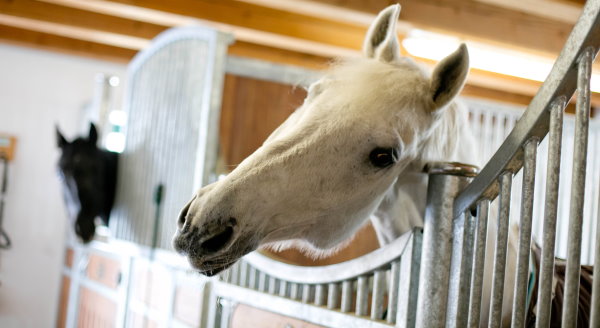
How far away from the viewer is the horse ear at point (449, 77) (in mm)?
1059

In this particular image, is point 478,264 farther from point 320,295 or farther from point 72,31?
point 72,31

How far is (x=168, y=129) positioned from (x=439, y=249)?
173 centimetres

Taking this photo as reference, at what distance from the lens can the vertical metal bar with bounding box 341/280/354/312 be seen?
1.18 metres

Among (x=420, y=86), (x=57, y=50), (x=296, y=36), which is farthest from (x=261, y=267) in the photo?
(x=57, y=50)

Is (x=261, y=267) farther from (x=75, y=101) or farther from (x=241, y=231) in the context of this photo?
(x=75, y=101)

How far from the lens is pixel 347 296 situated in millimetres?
1183

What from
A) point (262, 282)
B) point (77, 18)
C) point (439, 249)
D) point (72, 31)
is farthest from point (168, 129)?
point (72, 31)

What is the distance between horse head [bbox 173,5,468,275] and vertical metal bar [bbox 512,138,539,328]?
247mm

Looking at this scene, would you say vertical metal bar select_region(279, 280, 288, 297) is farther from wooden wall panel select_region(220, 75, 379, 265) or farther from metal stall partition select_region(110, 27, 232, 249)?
wooden wall panel select_region(220, 75, 379, 265)

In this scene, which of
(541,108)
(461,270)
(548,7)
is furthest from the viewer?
(548,7)

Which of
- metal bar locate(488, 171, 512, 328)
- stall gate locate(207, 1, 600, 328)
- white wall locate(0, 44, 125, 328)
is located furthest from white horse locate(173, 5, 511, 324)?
white wall locate(0, 44, 125, 328)

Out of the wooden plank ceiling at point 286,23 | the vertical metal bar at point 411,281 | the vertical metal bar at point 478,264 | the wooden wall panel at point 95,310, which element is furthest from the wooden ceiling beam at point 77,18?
the vertical metal bar at point 478,264

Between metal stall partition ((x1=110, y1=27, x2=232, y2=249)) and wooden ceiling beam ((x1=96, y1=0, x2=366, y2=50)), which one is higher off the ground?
wooden ceiling beam ((x1=96, y1=0, x2=366, y2=50))

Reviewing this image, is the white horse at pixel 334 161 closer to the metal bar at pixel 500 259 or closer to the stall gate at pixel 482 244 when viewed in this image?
the stall gate at pixel 482 244
